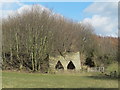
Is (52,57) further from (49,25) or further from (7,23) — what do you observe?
(7,23)

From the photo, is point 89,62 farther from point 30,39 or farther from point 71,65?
point 30,39

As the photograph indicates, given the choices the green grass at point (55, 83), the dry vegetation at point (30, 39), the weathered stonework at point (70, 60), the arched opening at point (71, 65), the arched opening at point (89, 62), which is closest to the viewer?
the green grass at point (55, 83)

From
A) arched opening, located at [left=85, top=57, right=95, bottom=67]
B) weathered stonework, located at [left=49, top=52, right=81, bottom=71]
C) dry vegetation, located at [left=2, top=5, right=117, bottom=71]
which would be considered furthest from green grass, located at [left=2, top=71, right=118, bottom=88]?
arched opening, located at [left=85, top=57, right=95, bottom=67]

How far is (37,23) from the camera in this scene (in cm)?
3462

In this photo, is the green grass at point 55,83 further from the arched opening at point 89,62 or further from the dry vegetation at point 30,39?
the arched opening at point 89,62

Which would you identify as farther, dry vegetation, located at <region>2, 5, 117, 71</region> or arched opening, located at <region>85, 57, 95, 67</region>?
arched opening, located at <region>85, 57, 95, 67</region>

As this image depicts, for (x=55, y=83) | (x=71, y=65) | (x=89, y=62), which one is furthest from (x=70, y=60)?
(x=55, y=83)

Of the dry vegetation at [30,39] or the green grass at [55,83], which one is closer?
the green grass at [55,83]

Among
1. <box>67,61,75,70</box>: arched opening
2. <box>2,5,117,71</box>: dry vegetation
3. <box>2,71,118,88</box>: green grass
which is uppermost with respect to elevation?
<box>2,5,117,71</box>: dry vegetation

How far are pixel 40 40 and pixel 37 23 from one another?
2.49m

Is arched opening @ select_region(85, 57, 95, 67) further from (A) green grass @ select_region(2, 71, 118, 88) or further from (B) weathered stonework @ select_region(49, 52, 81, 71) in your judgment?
(A) green grass @ select_region(2, 71, 118, 88)

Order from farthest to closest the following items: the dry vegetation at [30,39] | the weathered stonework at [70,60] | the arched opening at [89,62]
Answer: the arched opening at [89,62]
the weathered stonework at [70,60]
the dry vegetation at [30,39]

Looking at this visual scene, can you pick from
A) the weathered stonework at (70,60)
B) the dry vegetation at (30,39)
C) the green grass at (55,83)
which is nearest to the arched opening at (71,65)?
the weathered stonework at (70,60)

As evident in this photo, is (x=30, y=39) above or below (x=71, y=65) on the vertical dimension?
above
